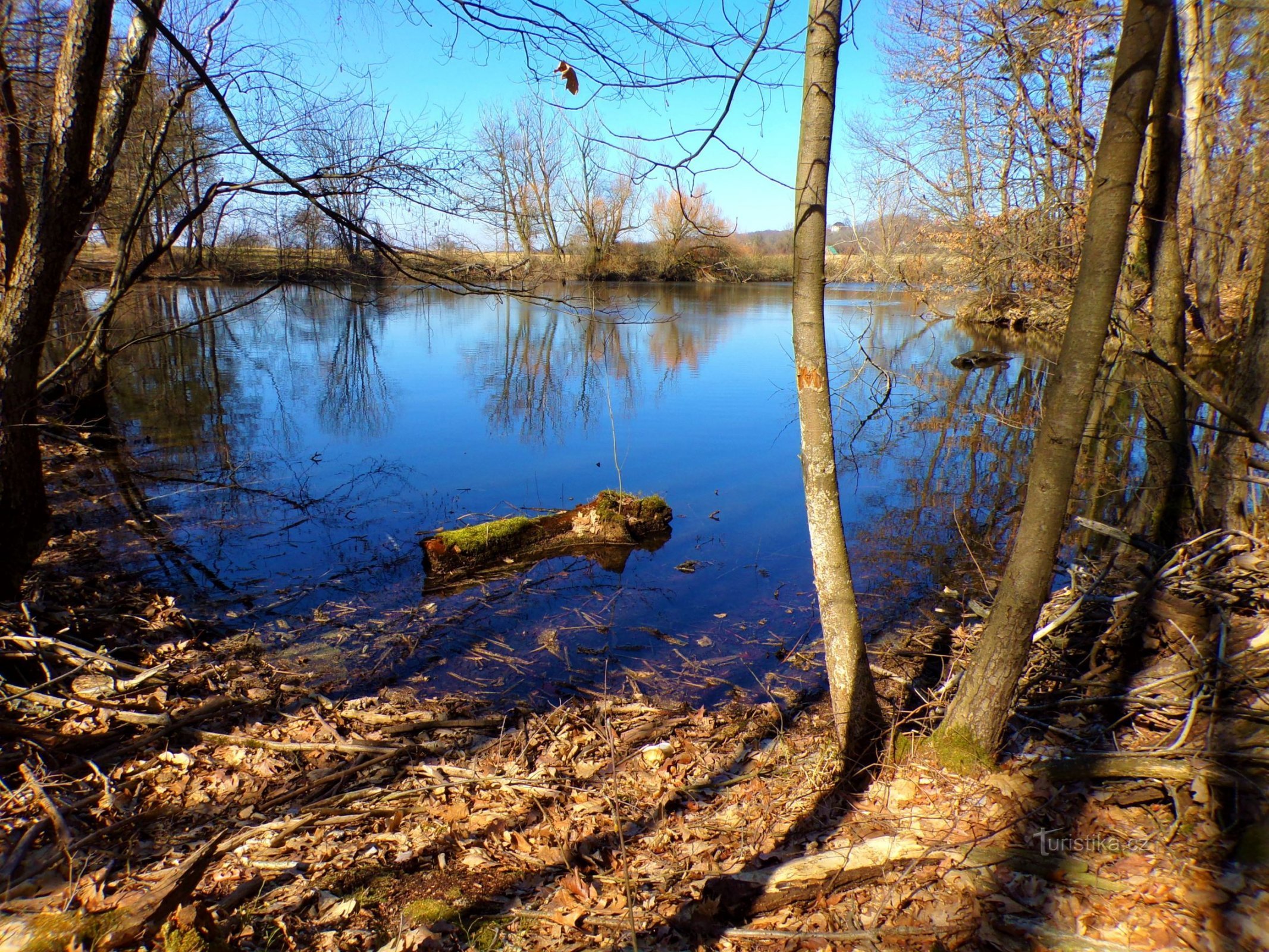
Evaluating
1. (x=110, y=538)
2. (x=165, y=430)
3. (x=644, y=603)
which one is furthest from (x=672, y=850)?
(x=165, y=430)

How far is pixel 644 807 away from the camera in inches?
Answer: 147

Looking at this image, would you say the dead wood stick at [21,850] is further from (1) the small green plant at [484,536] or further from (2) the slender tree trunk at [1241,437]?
(2) the slender tree trunk at [1241,437]

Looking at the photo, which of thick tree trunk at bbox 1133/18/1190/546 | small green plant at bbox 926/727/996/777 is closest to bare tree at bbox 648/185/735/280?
small green plant at bbox 926/727/996/777

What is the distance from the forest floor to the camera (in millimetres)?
2555

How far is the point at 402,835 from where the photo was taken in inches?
133

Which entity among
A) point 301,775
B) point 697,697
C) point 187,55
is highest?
point 187,55

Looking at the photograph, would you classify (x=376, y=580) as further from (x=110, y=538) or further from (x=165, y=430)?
(x=165, y=430)

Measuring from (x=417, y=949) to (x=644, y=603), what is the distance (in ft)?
14.9

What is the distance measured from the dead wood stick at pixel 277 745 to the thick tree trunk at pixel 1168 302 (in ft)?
22.0

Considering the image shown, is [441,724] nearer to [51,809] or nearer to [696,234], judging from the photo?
[51,809]

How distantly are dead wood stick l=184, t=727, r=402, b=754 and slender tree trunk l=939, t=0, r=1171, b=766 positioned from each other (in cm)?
307

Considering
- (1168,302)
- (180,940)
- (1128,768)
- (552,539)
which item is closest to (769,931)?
(1128,768)

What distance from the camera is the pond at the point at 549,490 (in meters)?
6.08

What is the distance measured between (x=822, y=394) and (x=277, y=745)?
3494 millimetres
